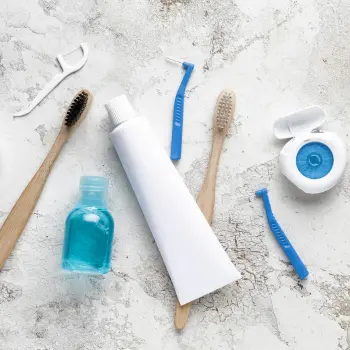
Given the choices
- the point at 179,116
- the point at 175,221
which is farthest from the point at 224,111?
the point at 175,221

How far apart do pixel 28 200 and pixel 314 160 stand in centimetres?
40

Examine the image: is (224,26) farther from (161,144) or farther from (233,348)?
(233,348)

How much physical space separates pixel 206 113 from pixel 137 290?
27 centimetres

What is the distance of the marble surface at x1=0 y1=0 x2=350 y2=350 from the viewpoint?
84 centimetres

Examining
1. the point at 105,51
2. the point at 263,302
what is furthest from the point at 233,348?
the point at 105,51

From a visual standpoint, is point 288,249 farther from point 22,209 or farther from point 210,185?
point 22,209

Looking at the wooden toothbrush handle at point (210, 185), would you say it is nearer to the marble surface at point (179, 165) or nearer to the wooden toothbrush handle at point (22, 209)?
the marble surface at point (179, 165)

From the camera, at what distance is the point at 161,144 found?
33.3 inches

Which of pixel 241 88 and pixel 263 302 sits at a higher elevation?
pixel 241 88

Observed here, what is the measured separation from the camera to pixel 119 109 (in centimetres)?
80

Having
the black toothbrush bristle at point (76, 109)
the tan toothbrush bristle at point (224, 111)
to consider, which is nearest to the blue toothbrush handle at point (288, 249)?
the tan toothbrush bristle at point (224, 111)

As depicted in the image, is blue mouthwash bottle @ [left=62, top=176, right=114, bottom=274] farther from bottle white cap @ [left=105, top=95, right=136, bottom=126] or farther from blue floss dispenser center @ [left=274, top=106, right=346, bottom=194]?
blue floss dispenser center @ [left=274, top=106, right=346, bottom=194]

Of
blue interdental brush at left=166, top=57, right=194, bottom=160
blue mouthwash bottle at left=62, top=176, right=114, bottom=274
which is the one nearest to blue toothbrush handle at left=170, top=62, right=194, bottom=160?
blue interdental brush at left=166, top=57, right=194, bottom=160

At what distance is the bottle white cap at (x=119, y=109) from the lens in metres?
0.80
